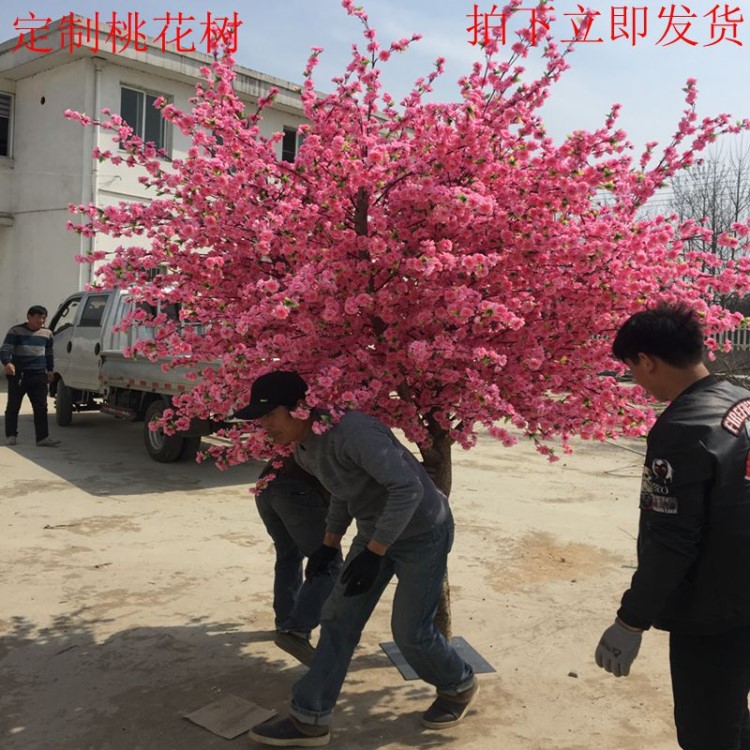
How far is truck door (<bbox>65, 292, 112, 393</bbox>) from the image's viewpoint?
11859 mm

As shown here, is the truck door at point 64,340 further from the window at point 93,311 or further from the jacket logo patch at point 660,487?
the jacket logo patch at point 660,487

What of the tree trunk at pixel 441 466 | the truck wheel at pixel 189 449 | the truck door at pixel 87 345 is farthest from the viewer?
the truck door at pixel 87 345

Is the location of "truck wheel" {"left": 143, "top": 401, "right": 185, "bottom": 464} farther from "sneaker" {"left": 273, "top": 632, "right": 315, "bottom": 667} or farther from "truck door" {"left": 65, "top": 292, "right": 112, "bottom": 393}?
"sneaker" {"left": 273, "top": 632, "right": 315, "bottom": 667}

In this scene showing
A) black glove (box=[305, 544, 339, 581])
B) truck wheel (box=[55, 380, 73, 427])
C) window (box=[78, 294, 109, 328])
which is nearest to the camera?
black glove (box=[305, 544, 339, 581])

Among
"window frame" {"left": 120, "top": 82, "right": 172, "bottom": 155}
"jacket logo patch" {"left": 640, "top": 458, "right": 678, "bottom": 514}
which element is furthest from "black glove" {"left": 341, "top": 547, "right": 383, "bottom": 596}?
"window frame" {"left": 120, "top": 82, "right": 172, "bottom": 155}

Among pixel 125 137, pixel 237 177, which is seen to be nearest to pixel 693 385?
pixel 237 177

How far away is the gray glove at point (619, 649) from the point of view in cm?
255

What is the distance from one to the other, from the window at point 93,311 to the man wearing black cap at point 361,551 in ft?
30.7

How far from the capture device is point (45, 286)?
19.8 m

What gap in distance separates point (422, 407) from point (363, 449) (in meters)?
0.76

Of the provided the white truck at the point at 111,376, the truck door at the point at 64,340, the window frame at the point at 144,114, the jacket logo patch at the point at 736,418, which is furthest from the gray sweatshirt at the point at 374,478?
the window frame at the point at 144,114

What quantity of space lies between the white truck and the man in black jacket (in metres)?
7.18

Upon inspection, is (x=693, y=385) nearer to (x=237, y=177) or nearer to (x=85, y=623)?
(x=237, y=177)

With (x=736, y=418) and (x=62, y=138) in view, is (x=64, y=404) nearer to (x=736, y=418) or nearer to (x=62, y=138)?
(x=62, y=138)
